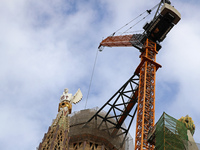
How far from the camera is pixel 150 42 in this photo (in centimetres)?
6988

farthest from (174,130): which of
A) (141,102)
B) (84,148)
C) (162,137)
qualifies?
(84,148)

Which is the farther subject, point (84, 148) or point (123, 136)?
point (123, 136)

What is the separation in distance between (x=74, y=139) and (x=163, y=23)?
22.1m

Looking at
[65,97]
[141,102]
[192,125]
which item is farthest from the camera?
[65,97]

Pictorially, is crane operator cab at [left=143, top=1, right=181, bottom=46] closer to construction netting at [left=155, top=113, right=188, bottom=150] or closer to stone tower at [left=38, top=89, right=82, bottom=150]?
stone tower at [left=38, top=89, right=82, bottom=150]

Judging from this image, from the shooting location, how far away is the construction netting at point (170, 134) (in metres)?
46.3

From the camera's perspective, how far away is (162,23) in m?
68.6

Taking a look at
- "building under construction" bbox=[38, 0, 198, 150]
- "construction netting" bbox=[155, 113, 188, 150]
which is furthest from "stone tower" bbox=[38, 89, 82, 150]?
"construction netting" bbox=[155, 113, 188, 150]

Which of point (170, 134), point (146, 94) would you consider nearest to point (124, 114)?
point (146, 94)

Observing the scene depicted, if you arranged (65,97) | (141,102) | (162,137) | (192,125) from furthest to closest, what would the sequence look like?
(65,97) → (141,102) → (192,125) → (162,137)

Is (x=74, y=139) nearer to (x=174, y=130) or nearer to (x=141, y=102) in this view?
(x=141, y=102)

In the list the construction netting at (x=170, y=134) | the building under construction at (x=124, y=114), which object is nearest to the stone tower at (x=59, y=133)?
the building under construction at (x=124, y=114)

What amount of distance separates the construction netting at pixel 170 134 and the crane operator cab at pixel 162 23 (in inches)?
913

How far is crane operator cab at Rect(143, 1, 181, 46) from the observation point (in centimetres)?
6794
